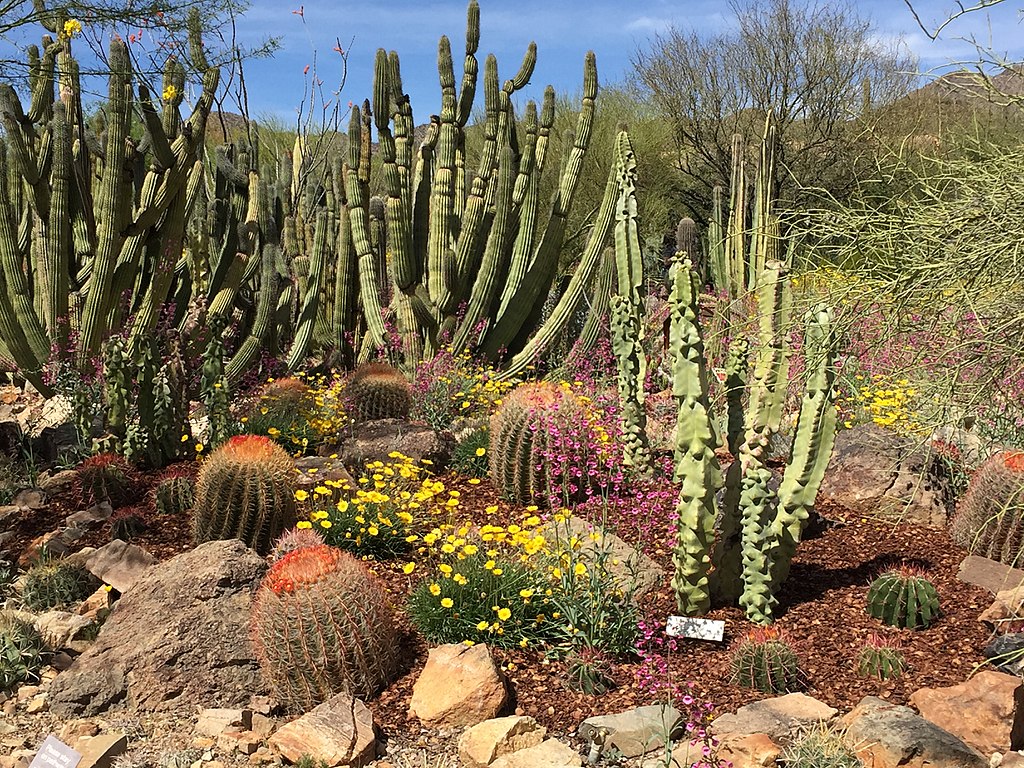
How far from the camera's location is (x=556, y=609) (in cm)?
420

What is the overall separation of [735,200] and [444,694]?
12609mm

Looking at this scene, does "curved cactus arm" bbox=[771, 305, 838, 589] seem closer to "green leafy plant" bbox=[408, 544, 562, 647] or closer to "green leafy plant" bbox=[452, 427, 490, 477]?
"green leafy plant" bbox=[408, 544, 562, 647]

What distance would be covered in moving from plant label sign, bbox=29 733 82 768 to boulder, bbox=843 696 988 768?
2.49 m

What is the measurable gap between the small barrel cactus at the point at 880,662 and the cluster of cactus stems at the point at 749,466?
0.47 meters

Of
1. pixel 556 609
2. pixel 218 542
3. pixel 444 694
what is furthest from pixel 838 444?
pixel 218 542

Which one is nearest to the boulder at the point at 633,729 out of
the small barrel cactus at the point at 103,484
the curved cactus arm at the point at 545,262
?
the small barrel cactus at the point at 103,484

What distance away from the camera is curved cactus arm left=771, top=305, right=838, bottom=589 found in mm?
4109

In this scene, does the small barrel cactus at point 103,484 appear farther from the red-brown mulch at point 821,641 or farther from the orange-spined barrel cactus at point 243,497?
the orange-spined barrel cactus at point 243,497

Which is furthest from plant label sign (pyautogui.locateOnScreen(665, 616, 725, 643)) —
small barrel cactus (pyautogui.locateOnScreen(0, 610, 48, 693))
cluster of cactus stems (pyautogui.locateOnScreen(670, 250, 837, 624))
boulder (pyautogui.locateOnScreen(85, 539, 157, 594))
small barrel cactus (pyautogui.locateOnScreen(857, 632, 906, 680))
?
small barrel cactus (pyautogui.locateOnScreen(0, 610, 48, 693))

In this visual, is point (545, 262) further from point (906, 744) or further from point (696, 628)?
point (906, 744)

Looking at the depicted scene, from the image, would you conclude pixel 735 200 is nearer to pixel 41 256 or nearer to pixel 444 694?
pixel 41 256

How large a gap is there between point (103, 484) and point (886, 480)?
183 inches

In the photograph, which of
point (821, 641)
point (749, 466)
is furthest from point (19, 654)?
point (821, 641)

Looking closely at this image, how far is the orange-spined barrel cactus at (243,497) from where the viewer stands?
4902 mm
